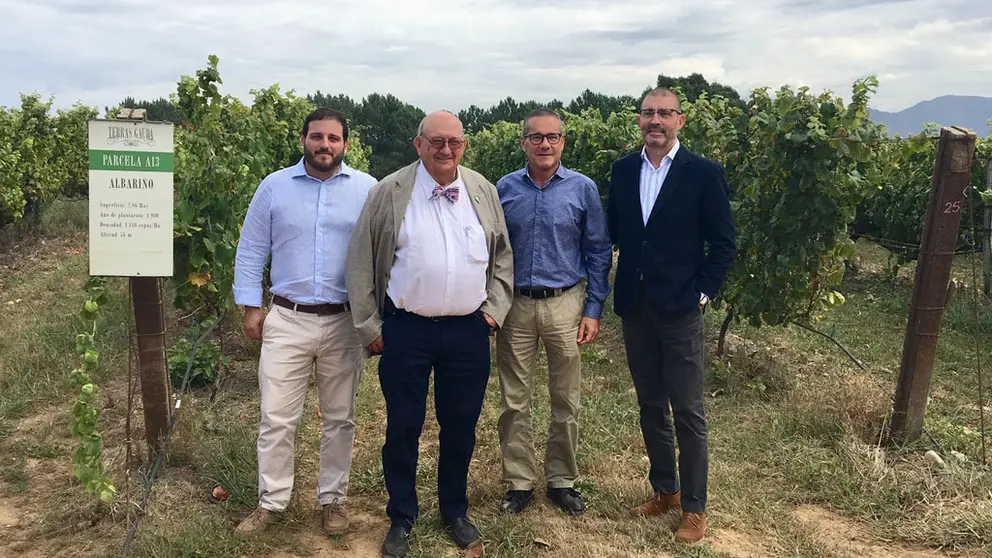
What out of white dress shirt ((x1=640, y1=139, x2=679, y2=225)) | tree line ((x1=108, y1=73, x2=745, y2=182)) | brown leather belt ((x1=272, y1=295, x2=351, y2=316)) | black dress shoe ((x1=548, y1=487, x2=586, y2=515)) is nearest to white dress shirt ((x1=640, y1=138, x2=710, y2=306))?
white dress shirt ((x1=640, y1=139, x2=679, y2=225))

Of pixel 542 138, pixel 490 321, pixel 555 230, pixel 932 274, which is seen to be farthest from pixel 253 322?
pixel 932 274

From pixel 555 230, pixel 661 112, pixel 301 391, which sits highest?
Answer: pixel 661 112

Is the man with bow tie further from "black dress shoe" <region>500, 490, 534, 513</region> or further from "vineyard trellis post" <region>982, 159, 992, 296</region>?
"vineyard trellis post" <region>982, 159, 992, 296</region>

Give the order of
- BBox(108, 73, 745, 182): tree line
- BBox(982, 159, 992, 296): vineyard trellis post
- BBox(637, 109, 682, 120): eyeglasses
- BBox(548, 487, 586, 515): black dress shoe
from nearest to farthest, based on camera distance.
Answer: BBox(637, 109, 682, 120): eyeglasses
BBox(548, 487, 586, 515): black dress shoe
BBox(982, 159, 992, 296): vineyard trellis post
BBox(108, 73, 745, 182): tree line

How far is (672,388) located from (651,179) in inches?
36.3

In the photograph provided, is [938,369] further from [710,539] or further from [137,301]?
[137,301]

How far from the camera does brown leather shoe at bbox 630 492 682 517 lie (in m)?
3.42

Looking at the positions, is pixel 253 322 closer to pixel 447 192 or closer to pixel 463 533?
pixel 447 192

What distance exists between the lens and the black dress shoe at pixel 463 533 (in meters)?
3.13

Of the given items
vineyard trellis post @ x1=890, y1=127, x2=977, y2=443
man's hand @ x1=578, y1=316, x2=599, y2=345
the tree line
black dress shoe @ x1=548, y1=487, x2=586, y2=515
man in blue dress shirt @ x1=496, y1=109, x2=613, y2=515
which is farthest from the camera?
the tree line

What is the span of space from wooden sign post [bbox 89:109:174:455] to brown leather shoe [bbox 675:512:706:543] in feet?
8.58

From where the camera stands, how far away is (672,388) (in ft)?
10.2

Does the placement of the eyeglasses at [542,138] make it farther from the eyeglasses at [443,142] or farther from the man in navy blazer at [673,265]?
the eyeglasses at [443,142]

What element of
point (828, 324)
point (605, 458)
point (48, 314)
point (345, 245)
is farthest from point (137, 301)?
point (828, 324)
